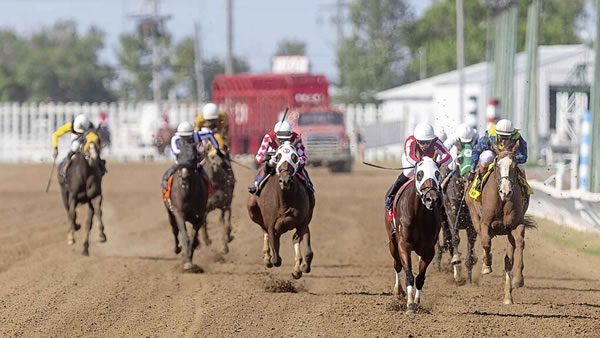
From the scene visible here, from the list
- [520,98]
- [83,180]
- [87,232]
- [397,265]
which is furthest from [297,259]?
[520,98]

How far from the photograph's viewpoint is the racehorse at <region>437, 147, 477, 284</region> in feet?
54.0

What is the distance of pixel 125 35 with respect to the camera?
98.9 metres

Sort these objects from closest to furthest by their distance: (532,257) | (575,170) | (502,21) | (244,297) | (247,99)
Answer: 1. (244,297)
2. (532,257)
3. (575,170)
4. (502,21)
5. (247,99)

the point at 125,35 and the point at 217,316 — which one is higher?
the point at 125,35

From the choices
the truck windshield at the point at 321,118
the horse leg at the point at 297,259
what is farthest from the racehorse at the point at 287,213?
the truck windshield at the point at 321,118

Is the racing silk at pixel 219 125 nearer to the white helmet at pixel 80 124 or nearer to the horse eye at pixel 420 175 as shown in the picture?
the white helmet at pixel 80 124

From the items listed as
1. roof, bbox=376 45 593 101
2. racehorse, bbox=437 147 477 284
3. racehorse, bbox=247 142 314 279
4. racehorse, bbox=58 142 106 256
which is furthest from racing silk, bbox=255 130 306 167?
roof, bbox=376 45 593 101

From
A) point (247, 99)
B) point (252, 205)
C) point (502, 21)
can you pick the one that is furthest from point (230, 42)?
point (252, 205)

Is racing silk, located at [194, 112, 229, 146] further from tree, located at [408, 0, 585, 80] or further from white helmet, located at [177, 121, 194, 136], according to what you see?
tree, located at [408, 0, 585, 80]

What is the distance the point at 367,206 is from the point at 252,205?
15.5 meters

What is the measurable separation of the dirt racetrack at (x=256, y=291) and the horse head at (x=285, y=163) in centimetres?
129

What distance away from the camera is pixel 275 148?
16141 mm

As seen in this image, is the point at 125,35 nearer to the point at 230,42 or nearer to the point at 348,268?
the point at 230,42

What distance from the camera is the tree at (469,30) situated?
298ft
